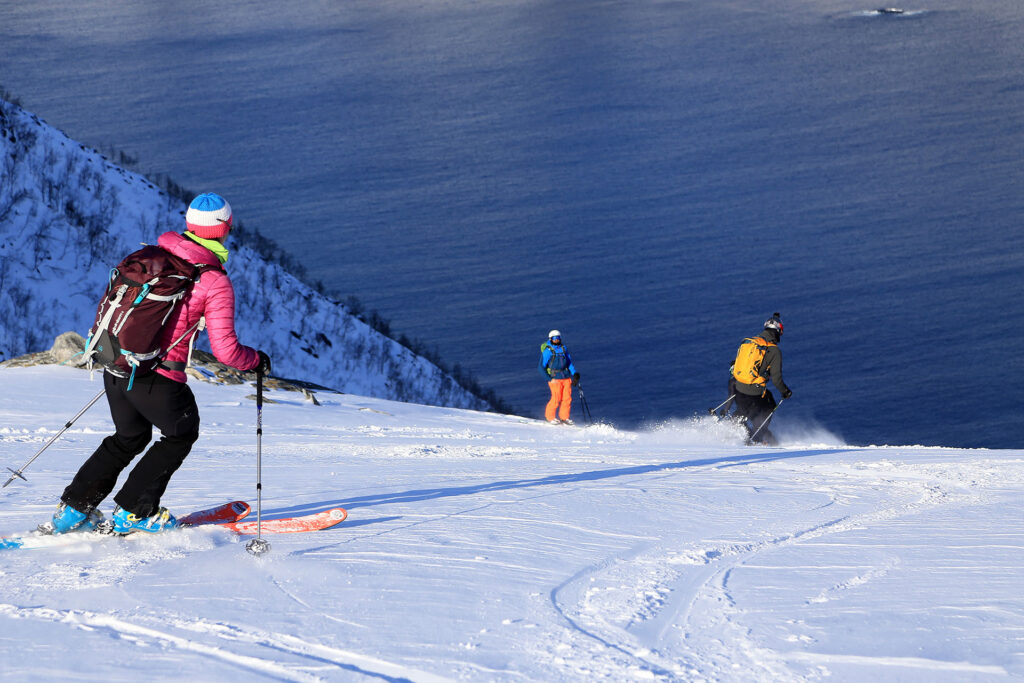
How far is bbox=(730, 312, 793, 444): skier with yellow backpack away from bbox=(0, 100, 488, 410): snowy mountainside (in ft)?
74.0

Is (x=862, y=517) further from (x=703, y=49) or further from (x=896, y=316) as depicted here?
(x=703, y=49)

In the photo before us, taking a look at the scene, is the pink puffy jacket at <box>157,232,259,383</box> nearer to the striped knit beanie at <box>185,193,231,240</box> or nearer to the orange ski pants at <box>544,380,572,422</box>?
the striped knit beanie at <box>185,193,231,240</box>

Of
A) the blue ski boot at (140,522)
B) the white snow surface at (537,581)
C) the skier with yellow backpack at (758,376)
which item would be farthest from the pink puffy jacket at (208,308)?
the skier with yellow backpack at (758,376)

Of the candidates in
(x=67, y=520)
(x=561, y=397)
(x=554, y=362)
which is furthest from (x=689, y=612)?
(x=561, y=397)

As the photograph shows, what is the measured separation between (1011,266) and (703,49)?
47883 mm

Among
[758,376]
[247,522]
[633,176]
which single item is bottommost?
[247,522]

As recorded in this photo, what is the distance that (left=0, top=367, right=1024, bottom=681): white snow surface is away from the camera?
4074 millimetres

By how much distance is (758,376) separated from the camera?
12.0 meters

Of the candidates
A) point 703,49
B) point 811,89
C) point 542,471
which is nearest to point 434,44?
point 703,49

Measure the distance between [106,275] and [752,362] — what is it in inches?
1010

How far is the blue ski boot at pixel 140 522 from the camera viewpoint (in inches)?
211

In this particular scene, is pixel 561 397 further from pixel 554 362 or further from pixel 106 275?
pixel 106 275

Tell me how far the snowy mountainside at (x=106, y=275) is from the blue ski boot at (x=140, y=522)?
25947mm

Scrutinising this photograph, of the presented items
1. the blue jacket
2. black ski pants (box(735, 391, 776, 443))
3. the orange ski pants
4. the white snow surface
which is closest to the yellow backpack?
black ski pants (box(735, 391, 776, 443))
